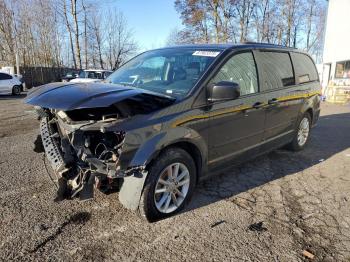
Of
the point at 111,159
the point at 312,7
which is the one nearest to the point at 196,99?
the point at 111,159

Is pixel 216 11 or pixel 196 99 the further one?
pixel 216 11

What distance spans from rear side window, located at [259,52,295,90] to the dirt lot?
1415 mm

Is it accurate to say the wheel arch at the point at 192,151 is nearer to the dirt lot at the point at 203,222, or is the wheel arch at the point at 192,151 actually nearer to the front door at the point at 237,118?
the front door at the point at 237,118

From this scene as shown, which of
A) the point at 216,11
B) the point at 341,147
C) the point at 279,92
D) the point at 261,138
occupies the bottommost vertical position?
the point at 341,147

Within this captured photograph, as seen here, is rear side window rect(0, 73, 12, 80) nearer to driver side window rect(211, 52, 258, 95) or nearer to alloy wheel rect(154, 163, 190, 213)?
driver side window rect(211, 52, 258, 95)

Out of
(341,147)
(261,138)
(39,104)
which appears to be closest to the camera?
(39,104)

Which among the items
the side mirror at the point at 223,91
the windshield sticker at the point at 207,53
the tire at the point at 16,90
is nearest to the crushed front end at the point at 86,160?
the side mirror at the point at 223,91

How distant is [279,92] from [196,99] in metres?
1.98

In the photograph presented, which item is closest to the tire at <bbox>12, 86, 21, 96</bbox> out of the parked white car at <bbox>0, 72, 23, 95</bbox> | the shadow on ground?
the parked white car at <bbox>0, 72, 23, 95</bbox>

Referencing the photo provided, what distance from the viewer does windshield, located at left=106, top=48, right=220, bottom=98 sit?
12.4 ft

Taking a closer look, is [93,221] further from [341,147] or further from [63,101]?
[341,147]

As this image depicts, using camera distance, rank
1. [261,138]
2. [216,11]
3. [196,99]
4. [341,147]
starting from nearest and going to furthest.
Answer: [196,99]
[261,138]
[341,147]
[216,11]

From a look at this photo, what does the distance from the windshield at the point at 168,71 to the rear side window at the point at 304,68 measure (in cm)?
235

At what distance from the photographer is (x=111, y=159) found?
3055 mm
